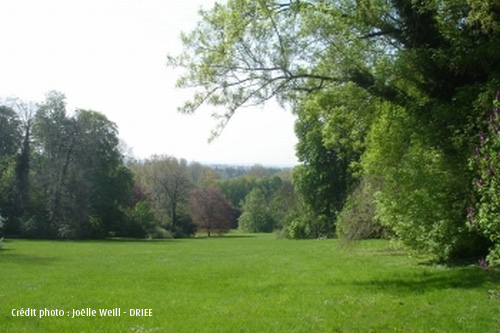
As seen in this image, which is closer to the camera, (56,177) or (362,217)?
(362,217)

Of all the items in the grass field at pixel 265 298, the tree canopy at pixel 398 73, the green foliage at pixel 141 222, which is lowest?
the grass field at pixel 265 298

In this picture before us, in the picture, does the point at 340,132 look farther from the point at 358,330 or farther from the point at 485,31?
the point at 358,330

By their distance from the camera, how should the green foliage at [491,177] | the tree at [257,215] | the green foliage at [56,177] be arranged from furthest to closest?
the tree at [257,215] < the green foliage at [56,177] < the green foliage at [491,177]

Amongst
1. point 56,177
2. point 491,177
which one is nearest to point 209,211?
point 56,177

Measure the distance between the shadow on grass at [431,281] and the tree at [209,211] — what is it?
59.3 metres

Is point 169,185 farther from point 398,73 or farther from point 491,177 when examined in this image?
point 491,177

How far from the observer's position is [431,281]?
13.8m

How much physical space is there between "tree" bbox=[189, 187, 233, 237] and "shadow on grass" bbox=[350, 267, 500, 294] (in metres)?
59.3

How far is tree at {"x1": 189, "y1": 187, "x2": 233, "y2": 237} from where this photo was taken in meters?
73.9

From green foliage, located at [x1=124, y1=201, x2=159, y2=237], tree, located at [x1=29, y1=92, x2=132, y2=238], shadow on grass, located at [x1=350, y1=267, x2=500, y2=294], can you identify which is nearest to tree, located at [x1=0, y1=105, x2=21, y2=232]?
tree, located at [x1=29, y1=92, x2=132, y2=238]

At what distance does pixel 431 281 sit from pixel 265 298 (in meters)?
4.81

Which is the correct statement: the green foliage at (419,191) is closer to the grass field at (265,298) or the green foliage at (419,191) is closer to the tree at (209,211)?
the grass field at (265,298)

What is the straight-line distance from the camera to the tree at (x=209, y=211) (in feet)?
242

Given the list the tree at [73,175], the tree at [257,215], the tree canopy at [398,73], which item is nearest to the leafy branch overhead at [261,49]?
the tree canopy at [398,73]
